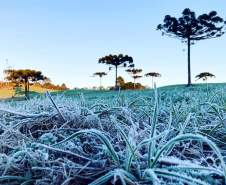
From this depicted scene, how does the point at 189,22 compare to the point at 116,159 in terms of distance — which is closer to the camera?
the point at 116,159

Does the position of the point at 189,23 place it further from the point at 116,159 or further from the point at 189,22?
the point at 116,159

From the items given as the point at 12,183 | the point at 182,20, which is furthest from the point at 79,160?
the point at 182,20

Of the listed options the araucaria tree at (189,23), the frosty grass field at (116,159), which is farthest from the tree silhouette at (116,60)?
the frosty grass field at (116,159)

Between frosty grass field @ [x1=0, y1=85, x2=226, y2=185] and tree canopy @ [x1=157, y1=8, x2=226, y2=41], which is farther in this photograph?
tree canopy @ [x1=157, y1=8, x2=226, y2=41]

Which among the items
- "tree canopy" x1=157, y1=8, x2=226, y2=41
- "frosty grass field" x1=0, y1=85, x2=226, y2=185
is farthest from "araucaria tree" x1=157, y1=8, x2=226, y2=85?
"frosty grass field" x1=0, y1=85, x2=226, y2=185

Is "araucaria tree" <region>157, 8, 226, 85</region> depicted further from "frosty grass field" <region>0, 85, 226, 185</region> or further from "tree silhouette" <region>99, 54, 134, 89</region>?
"frosty grass field" <region>0, 85, 226, 185</region>

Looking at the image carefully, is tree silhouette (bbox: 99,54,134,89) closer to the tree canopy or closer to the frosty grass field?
the tree canopy

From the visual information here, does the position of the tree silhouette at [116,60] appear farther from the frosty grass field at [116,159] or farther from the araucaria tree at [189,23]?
the frosty grass field at [116,159]

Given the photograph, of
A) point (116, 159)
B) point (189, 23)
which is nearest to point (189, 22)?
point (189, 23)

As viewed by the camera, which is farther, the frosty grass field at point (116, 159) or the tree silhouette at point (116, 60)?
the tree silhouette at point (116, 60)

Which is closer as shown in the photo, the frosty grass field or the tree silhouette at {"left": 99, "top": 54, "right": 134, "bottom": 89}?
the frosty grass field

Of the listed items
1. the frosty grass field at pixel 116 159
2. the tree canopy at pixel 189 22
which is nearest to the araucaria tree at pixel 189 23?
the tree canopy at pixel 189 22

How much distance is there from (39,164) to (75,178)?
0.55 feet

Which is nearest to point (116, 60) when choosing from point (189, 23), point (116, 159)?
point (189, 23)
